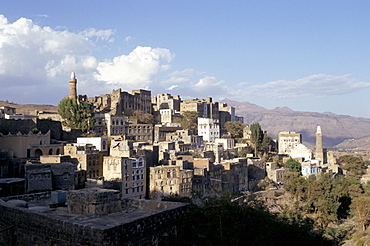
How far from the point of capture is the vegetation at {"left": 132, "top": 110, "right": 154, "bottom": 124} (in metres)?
58.8

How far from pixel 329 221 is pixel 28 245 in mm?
35471

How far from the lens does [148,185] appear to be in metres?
33.6

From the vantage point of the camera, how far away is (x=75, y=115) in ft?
145

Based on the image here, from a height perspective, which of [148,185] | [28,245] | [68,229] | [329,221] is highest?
[68,229]

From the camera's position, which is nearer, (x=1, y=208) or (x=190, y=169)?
(x=1, y=208)

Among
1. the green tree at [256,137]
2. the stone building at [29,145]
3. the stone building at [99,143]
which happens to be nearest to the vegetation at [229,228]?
the stone building at [29,145]

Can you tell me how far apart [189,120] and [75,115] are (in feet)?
75.3

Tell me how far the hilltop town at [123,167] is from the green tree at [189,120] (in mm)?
169

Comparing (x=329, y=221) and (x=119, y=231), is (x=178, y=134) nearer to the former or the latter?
(x=329, y=221)

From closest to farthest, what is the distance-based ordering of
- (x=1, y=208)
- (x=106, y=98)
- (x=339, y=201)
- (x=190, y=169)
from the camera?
(x=1, y=208), (x=190, y=169), (x=339, y=201), (x=106, y=98)

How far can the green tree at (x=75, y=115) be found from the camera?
4419 cm

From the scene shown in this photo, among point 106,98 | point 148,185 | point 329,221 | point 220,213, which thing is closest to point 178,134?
point 106,98

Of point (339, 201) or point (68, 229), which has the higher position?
point (68, 229)

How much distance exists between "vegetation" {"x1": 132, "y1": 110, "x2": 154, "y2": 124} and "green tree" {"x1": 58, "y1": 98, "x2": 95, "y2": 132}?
543 inches
